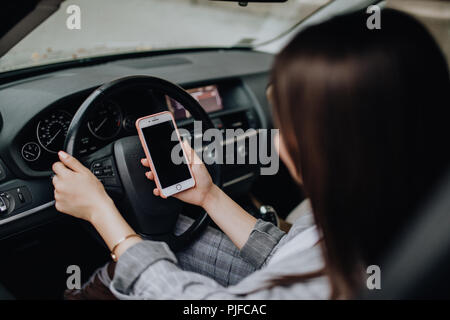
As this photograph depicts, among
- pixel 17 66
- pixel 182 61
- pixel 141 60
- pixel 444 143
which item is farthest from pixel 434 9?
pixel 17 66

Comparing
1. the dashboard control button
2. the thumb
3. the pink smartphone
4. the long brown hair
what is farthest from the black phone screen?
the long brown hair

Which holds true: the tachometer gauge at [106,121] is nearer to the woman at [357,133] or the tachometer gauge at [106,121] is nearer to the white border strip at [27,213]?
the white border strip at [27,213]

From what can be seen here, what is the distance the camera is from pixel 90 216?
96 cm

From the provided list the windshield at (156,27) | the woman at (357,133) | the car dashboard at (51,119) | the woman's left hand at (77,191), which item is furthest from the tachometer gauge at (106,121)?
the woman at (357,133)

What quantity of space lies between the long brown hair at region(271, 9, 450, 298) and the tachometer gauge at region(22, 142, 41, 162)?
88 cm

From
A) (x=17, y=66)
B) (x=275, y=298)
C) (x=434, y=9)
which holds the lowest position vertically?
(x=275, y=298)

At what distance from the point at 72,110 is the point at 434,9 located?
4.21 feet

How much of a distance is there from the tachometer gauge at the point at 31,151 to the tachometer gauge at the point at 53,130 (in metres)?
0.02

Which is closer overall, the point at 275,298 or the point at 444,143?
the point at 444,143

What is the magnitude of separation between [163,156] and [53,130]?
39cm

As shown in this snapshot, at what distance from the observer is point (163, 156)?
112 cm

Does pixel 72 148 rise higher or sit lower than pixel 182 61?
lower

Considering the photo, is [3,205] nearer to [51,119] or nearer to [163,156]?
[51,119]

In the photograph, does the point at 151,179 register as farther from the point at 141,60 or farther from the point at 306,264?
the point at 141,60
